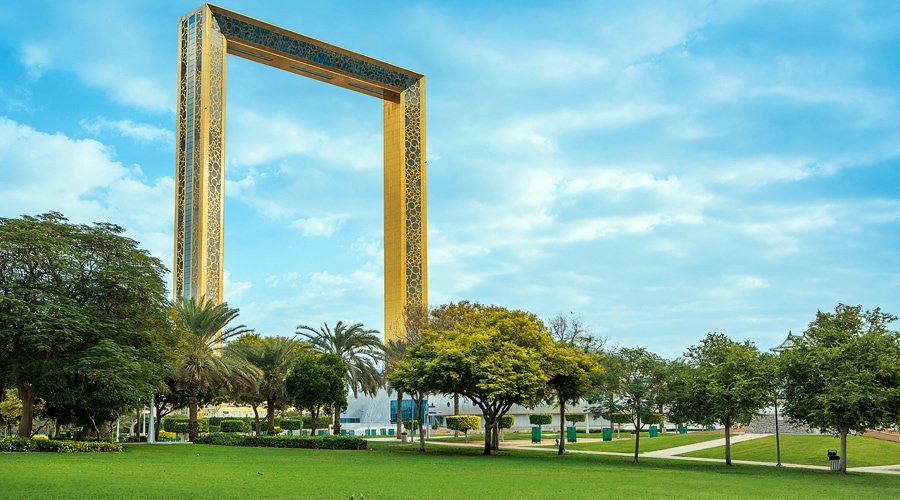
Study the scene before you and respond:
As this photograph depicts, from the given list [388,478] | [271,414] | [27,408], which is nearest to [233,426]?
[271,414]

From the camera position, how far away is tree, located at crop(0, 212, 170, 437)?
38.9 meters

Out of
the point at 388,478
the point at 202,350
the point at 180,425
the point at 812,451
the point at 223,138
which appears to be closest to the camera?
the point at 388,478

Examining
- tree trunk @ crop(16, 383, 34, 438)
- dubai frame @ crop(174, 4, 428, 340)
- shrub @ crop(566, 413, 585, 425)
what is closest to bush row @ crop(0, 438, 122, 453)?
tree trunk @ crop(16, 383, 34, 438)

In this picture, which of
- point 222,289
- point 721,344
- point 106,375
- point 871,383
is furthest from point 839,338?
point 222,289

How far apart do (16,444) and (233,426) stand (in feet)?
104

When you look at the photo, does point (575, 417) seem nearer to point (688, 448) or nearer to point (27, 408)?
point (688, 448)

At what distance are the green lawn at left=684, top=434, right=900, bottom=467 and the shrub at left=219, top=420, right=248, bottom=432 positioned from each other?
37.3 metres

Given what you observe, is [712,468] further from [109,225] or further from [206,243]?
[206,243]

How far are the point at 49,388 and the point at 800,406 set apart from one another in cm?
3321

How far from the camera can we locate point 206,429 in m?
70.8

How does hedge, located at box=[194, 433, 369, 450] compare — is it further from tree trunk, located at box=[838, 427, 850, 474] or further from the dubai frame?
tree trunk, located at box=[838, 427, 850, 474]

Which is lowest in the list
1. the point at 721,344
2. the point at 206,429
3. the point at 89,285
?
the point at 206,429

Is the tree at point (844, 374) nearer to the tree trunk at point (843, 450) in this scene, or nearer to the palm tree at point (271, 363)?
the tree trunk at point (843, 450)

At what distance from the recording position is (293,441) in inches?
1854
